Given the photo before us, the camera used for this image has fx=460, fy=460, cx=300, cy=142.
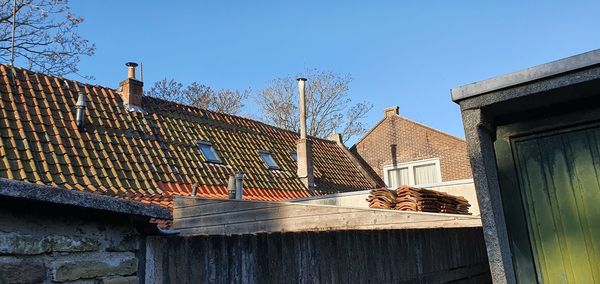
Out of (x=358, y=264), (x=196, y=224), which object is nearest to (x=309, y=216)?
(x=196, y=224)

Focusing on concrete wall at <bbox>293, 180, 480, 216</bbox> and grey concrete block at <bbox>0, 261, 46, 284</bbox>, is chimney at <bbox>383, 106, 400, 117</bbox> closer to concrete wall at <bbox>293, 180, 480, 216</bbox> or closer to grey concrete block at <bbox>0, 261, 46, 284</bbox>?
concrete wall at <bbox>293, 180, 480, 216</bbox>

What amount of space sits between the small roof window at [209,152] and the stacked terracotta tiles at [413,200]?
5.45 m

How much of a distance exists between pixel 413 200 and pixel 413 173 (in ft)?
52.6

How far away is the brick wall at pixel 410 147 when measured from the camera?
2223cm

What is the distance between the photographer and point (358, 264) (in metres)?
3.88

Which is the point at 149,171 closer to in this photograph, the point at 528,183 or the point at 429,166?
the point at 528,183

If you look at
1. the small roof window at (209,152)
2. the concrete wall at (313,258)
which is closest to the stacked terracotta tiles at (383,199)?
the concrete wall at (313,258)

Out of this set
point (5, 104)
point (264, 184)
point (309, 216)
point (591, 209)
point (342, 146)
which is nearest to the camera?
point (591, 209)

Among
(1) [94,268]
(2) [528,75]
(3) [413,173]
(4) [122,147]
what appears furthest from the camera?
(3) [413,173]

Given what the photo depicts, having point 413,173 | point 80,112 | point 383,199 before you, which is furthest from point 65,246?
point 413,173

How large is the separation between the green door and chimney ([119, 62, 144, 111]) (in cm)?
1046

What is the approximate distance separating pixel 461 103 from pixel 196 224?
4.95 meters

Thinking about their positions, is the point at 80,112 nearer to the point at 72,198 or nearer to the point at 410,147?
the point at 72,198

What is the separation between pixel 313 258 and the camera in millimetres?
3521
